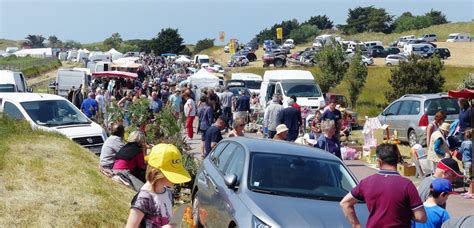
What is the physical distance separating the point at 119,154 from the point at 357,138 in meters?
14.3

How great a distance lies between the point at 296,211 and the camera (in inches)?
296

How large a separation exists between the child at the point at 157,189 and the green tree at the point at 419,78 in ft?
99.3

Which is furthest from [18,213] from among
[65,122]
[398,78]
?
[398,78]

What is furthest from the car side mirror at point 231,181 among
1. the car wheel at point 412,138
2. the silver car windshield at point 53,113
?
the car wheel at point 412,138

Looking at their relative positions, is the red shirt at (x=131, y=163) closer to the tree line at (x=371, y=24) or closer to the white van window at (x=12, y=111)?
the white van window at (x=12, y=111)

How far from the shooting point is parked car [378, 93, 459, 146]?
19734 mm

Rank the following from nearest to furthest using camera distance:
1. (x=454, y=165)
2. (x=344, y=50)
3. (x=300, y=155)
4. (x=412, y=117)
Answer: (x=454, y=165) < (x=300, y=155) < (x=412, y=117) < (x=344, y=50)

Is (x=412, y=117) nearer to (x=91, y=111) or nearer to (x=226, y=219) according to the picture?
(x=91, y=111)

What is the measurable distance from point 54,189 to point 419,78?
2782 centimetres

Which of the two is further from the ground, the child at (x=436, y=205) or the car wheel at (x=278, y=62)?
the child at (x=436, y=205)

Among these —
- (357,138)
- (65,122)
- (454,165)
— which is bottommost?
(357,138)

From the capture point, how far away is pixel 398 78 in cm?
3541

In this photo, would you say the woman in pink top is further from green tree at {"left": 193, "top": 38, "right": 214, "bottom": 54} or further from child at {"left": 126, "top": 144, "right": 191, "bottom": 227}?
green tree at {"left": 193, "top": 38, "right": 214, "bottom": 54}

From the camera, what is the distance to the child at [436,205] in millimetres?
Result: 6641
